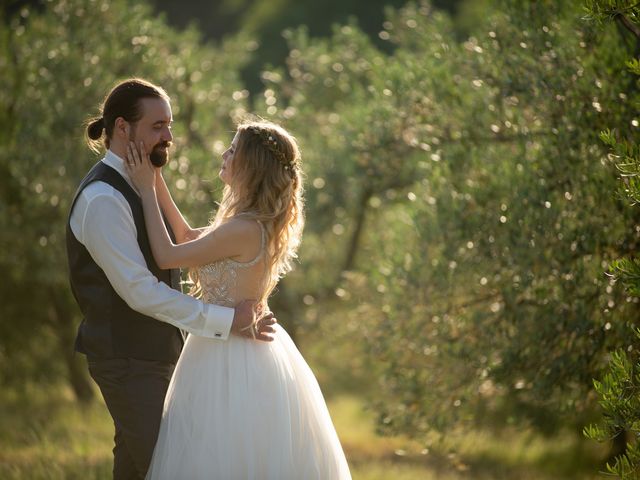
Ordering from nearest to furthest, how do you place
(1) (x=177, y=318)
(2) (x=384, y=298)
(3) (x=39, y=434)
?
(1) (x=177, y=318) < (2) (x=384, y=298) < (3) (x=39, y=434)

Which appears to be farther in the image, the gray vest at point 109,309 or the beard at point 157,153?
the beard at point 157,153

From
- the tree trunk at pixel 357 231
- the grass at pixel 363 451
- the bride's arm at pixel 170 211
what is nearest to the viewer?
the bride's arm at pixel 170 211

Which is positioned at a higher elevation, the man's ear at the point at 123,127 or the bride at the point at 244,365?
the man's ear at the point at 123,127

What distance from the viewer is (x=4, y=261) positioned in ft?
42.1

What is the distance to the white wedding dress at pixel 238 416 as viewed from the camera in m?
4.93

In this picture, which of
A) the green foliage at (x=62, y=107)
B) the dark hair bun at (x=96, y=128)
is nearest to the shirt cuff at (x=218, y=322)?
the dark hair bun at (x=96, y=128)

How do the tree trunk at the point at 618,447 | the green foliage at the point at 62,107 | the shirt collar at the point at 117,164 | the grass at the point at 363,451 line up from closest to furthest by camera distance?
the shirt collar at the point at 117,164, the grass at the point at 363,451, the tree trunk at the point at 618,447, the green foliage at the point at 62,107

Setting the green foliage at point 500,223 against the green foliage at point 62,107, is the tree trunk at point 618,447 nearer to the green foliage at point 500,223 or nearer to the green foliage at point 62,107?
the green foliage at point 500,223

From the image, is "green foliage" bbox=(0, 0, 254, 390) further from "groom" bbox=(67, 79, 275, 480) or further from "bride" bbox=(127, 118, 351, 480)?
"bride" bbox=(127, 118, 351, 480)

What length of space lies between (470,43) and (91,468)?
5.41 m

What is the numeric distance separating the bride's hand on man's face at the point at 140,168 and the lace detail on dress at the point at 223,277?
0.58m

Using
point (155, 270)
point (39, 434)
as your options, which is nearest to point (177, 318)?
point (155, 270)

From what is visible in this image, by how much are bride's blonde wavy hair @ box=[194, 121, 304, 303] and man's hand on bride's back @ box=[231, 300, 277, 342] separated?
9.8 inches

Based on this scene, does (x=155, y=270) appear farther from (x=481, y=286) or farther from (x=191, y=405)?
(x=481, y=286)
